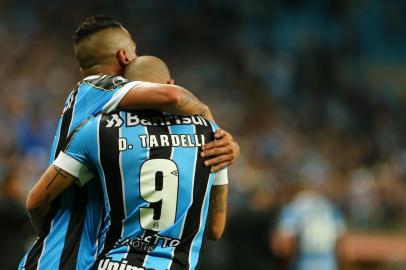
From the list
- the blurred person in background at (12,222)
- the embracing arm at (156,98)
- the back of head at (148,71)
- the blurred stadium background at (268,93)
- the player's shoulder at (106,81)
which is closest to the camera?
the embracing arm at (156,98)

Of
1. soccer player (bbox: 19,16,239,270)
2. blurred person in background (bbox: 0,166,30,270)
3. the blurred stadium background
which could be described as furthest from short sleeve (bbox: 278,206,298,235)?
soccer player (bbox: 19,16,239,270)

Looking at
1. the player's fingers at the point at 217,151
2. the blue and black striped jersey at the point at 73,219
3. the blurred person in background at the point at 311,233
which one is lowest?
the blurred person in background at the point at 311,233

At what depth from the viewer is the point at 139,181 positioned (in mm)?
3531

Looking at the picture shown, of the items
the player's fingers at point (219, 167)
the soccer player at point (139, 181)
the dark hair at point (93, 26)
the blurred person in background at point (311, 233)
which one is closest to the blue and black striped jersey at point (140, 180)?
the soccer player at point (139, 181)

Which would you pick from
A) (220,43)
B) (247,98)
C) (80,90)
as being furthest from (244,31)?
(80,90)

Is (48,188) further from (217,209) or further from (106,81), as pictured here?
(217,209)

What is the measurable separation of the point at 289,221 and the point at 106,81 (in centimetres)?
570

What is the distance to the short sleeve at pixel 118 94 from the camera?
355 cm

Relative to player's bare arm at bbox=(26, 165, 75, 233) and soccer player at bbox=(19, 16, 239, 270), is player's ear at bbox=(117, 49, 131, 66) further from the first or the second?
player's bare arm at bbox=(26, 165, 75, 233)

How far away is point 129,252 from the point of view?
11.6 ft

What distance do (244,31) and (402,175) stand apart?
16.0 feet

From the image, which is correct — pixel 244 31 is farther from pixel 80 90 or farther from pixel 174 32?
pixel 80 90

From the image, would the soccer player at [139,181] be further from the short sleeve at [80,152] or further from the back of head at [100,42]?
the back of head at [100,42]

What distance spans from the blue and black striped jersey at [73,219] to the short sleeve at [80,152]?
0.26 ft
